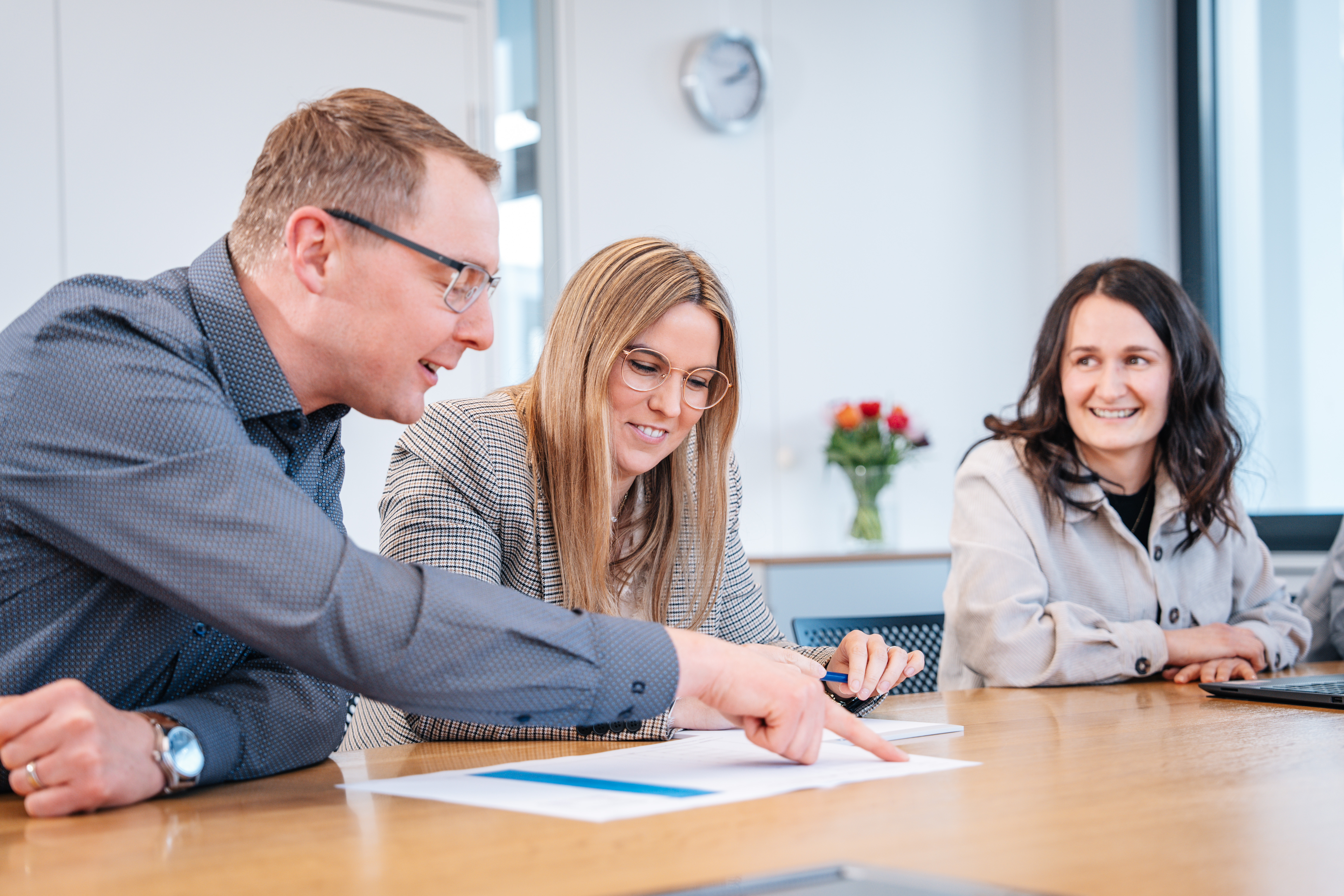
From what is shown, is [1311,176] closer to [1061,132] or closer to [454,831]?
[1061,132]

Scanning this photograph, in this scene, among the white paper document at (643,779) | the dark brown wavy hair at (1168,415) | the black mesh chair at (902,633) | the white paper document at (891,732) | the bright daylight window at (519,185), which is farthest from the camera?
the bright daylight window at (519,185)

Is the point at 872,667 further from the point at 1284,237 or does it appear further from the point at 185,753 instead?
the point at 1284,237

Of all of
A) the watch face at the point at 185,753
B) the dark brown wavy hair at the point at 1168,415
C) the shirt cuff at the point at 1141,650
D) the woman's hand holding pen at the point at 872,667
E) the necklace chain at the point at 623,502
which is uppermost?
the dark brown wavy hair at the point at 1168,415

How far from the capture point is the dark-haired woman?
218 centimetres

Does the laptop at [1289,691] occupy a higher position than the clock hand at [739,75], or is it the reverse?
the clock hand at [739,75]

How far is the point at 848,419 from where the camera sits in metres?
3.91

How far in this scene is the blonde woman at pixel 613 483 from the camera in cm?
161

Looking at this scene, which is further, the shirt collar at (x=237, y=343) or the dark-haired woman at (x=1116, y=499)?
the dark-haired woman at (x=1116, y=499)

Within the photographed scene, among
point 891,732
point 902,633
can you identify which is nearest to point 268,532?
point 891,732

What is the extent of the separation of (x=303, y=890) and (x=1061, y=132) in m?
4.38

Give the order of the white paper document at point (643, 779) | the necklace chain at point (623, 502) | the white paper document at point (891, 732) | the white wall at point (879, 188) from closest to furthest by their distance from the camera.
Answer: the white paper document at point (643, 779), the white paper document at point (891, 732), the necklace chain at point (623, 502), the white wall at point (879, 188)

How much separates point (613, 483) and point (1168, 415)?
3.74 ft

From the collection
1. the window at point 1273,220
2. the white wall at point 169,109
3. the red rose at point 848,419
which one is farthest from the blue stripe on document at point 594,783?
the window at point 1273,220

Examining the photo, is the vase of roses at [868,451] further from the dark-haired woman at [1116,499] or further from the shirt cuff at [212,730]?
the shirt cuff at [212,730]
